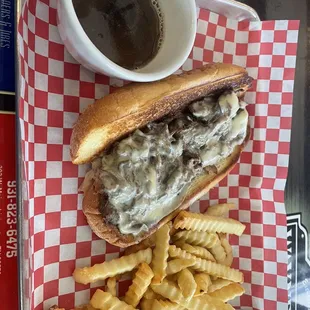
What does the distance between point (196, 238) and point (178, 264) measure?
0.14m


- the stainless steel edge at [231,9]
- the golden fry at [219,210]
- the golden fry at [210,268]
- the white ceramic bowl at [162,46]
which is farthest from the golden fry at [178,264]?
the stainless steel edge at [231,9]

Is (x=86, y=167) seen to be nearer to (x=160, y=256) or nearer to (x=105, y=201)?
(x=105, y=201)

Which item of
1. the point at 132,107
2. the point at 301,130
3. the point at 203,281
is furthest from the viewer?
the point at 301,130

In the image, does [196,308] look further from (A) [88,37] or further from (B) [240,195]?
(A) [88,37]

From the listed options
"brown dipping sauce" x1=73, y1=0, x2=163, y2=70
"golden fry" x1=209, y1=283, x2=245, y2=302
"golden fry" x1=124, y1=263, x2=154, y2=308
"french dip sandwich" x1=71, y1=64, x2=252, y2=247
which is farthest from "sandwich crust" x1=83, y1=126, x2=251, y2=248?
"brown dipping sauce" x1=73, y1=0, x2=163, y2=70

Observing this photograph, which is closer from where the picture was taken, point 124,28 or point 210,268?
point 124,28

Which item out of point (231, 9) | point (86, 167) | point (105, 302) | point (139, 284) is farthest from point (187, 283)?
point (231, 9)

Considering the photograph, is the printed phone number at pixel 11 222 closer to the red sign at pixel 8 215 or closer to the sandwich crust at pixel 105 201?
the red sign at pixel 8 215

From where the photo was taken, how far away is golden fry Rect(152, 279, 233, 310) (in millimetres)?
1579

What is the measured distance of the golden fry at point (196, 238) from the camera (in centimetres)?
171

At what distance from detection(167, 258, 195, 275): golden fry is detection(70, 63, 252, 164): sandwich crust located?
47 centimetres

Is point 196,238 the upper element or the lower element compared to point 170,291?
upper

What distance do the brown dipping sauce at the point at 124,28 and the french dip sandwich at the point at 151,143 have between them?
4.1 inches

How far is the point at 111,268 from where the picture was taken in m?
1.53
